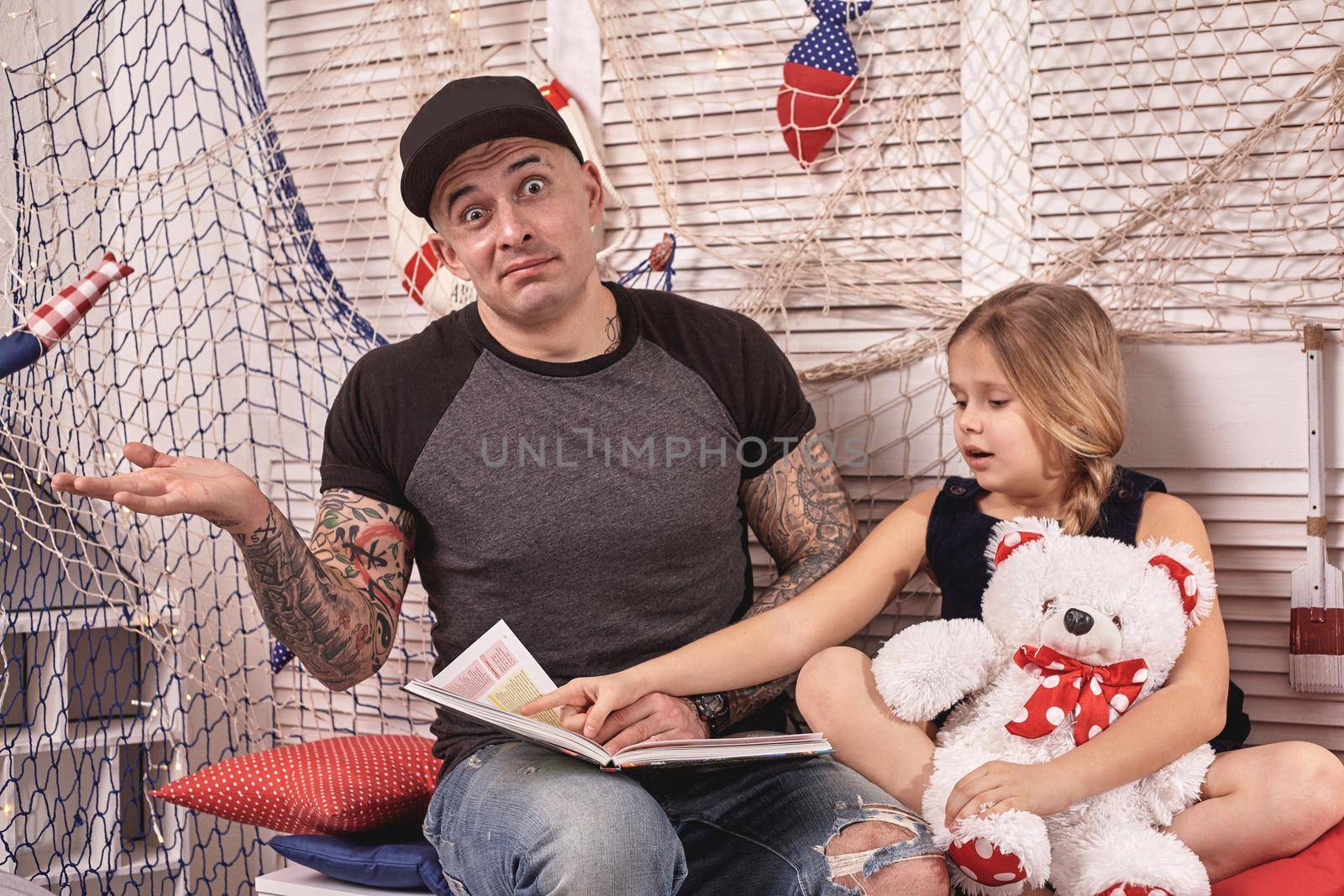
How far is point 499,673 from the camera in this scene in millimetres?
1418

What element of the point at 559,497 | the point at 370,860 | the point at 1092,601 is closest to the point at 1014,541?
the point at 1092,601

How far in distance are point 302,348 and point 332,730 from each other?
0.70 metres

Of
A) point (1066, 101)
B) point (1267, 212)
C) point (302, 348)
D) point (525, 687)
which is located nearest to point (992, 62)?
point (1066, 101)

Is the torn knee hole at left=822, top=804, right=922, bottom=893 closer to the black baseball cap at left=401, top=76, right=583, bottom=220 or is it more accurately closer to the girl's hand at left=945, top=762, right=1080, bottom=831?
the girl's hand at left=945, top=762, right=1080, bottom=831

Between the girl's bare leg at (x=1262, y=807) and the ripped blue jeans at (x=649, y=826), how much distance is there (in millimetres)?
309

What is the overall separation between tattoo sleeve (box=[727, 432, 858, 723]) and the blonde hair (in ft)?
0.98

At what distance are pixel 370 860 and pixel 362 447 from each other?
526 millimetres

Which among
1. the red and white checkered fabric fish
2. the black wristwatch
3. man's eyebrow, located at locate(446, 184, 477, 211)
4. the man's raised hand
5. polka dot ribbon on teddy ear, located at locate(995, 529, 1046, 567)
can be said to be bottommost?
the black wristwatch

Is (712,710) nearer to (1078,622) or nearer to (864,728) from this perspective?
(864,728)

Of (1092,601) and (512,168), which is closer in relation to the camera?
(1092,601)

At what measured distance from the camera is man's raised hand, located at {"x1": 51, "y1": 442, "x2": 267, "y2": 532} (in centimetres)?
106

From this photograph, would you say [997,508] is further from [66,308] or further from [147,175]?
[147,175]

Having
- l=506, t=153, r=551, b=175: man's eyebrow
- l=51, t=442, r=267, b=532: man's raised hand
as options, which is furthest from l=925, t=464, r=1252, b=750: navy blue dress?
l=51, t=442, r=267, b=532: man's raised hand

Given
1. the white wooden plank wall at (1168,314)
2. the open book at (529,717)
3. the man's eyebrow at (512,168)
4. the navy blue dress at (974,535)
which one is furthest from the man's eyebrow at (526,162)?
the navy blue dress at (974,535)
